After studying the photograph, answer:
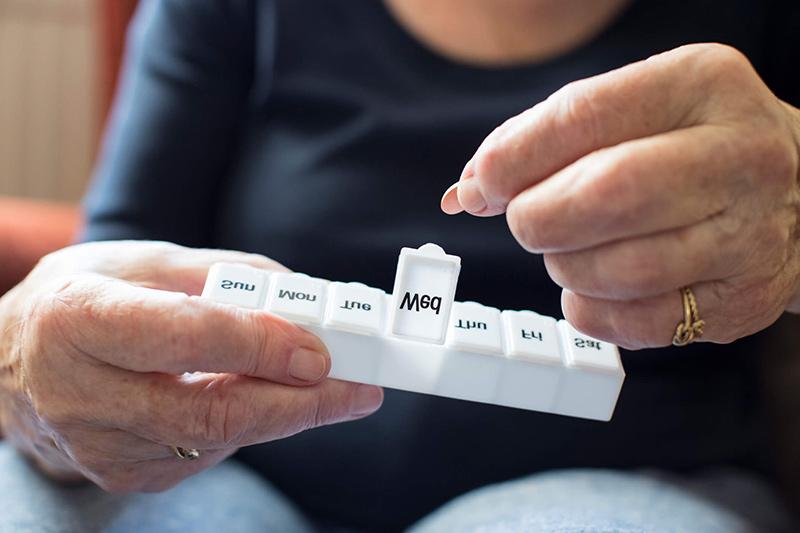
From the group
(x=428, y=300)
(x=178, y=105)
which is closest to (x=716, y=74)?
(x=428, y=300)

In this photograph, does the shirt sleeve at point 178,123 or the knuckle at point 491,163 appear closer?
the knuckle at point 491,163

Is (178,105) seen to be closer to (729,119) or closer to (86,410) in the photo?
(86,410)

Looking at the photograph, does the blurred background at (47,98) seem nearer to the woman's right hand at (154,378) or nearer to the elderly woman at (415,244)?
the elderly woman at (415,244)

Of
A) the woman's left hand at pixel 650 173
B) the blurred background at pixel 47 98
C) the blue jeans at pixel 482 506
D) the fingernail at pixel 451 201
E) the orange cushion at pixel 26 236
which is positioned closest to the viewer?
the woman's left hand at pixel 650 173

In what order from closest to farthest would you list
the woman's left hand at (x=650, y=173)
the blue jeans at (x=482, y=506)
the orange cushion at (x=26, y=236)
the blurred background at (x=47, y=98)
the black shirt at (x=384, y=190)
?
the woman's left hand at (x=650, y=173) < the blue jeans at (x=482, y=506) < the black shirt at (x=384, y=190) < the orange cushion at (x=26, y=236) < the blurred background at (x=47, y=98)

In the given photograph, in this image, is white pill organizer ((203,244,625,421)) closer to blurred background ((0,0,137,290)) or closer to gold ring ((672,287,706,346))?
gold ring ((672,287,706,346))

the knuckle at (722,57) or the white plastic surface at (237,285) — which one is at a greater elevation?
the knuckle at (722,57)

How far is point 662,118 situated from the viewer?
407mm

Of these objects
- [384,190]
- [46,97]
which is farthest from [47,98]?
[384,190]

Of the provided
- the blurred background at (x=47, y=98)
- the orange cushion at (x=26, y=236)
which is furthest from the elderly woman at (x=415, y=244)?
the blurred background at (x=47, y=98)

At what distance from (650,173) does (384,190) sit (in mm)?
421

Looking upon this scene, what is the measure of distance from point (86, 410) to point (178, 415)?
2.4 inches

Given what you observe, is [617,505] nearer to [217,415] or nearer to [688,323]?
[688,323]

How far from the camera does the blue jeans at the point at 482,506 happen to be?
0.60 m
